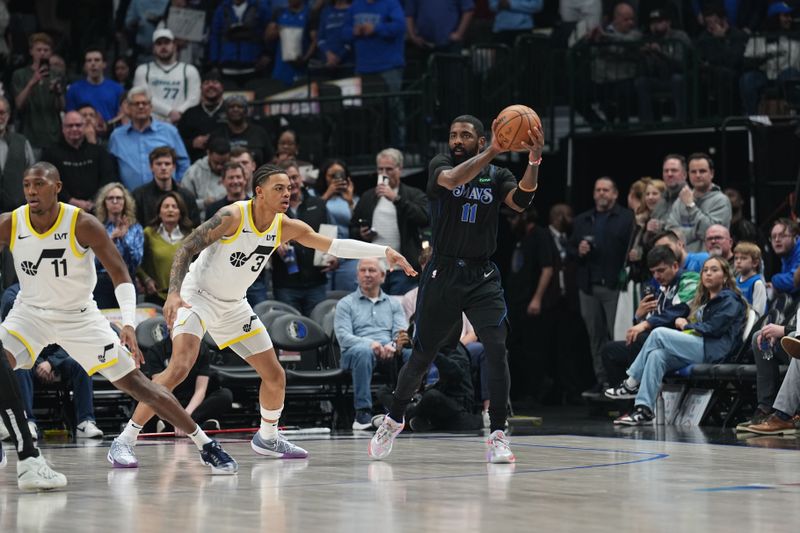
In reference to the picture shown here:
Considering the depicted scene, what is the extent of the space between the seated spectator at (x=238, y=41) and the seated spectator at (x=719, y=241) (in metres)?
7.04

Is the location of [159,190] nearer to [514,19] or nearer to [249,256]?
[249,256]

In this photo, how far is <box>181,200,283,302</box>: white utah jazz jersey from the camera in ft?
28.8

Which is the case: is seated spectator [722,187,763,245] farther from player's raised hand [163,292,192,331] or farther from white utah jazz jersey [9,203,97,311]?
white utah jazz jersey [9,203,97,311]

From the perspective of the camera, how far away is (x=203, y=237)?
859 cm

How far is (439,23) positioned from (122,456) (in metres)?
9.57

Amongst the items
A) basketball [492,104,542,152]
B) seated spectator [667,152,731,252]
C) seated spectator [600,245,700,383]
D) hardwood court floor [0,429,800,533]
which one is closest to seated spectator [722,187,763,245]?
seated spectator [667,152,731,252]

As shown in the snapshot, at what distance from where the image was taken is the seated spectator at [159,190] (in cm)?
1276

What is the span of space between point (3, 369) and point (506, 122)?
3.34 meters

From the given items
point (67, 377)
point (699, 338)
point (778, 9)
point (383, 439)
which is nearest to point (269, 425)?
point (383, 439)

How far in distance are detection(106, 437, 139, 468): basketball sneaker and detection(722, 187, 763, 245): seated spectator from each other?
22.2 feet

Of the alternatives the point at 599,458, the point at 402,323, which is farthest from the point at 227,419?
the point at 599,458

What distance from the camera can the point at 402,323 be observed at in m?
12.8

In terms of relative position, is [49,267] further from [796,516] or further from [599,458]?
[796,516]

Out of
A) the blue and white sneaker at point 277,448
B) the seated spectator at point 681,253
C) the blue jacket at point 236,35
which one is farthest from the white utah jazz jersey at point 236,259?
the blue jacket at point 236,35
